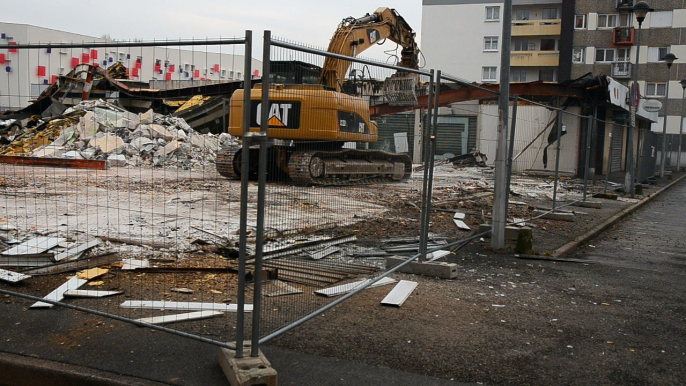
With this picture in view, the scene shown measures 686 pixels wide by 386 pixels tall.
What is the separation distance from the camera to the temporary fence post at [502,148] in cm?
866

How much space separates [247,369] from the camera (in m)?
3.92

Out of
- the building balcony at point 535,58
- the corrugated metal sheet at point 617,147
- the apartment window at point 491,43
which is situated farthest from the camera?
the apartment window at point 491,43

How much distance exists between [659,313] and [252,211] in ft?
18.2

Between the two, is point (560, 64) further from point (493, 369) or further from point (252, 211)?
point (493, 369)

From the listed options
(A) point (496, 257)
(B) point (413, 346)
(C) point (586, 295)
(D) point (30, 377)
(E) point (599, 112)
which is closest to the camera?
(D) point (30, 377)

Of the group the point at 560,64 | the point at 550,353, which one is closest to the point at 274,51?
the point at 550,353

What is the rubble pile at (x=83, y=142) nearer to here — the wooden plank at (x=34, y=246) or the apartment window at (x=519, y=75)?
the wooden plank at (x=34, y=246)

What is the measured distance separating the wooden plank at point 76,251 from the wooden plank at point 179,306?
1726 mm

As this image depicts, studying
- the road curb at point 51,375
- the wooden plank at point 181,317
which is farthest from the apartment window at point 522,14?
the road curb at point 51,375

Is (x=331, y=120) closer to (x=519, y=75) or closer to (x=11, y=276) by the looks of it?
(x=11, y=276)

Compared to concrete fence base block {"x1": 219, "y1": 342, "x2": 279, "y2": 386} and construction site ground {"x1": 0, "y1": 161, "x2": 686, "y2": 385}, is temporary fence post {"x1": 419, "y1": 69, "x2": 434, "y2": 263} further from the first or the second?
concrete fence base block {"x1": 219, "y1": 342, "x2": 279, "y2": 386}

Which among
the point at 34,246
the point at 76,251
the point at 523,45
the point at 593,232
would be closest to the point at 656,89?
the point at 523,45

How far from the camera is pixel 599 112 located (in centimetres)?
3023

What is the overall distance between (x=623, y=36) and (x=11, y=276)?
6057 cm
